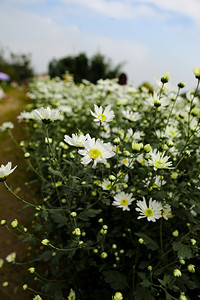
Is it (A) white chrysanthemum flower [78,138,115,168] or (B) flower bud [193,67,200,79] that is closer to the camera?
(A) white chrysanthemum flower [78,138,115,168]

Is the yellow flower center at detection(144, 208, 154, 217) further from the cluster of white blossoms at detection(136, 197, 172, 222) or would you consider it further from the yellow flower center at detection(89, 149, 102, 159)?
the yellow flower center at detection(89, 149, 102, 159)

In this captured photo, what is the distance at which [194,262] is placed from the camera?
1.74 metres

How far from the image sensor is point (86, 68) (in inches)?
414

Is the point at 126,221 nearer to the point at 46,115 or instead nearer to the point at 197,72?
the point at 46,115

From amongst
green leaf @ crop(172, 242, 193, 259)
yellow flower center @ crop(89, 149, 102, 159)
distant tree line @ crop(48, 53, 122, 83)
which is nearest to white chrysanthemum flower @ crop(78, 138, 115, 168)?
yellow flower center @ crop(89, 149, 102, 159)

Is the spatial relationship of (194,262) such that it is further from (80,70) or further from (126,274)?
(80,70)

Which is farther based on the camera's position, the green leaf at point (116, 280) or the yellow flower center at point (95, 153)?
the green leaf at point (116, 280)

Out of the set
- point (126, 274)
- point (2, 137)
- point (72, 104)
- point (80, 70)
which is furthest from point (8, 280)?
point (80, 70)

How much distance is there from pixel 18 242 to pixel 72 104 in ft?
7.77

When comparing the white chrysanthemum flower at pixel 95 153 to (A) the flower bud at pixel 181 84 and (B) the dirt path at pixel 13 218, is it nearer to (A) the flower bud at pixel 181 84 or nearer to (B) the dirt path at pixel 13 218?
(A) the flower bud at pixel 181 84

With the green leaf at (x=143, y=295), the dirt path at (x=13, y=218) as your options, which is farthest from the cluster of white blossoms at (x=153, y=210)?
the dirt path at (x=13, y=218)

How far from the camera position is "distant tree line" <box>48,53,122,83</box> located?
34.0 ft

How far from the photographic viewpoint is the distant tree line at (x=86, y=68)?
408 inches

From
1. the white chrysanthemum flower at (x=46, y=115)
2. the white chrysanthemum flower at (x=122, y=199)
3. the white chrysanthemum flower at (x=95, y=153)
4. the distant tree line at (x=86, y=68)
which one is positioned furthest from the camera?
the distant tree line at (x=86, y=68)
